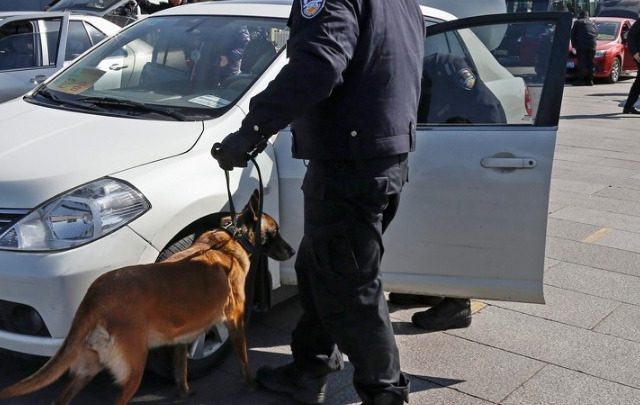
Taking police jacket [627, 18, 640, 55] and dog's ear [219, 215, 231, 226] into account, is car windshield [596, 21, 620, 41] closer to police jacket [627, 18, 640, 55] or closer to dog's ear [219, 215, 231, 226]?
police jacket [627, 18, 640, 55]

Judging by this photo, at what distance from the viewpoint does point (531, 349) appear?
161 inches

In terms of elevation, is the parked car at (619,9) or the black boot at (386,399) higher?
the black boot at (386,399)

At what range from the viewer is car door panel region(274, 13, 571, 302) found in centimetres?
369

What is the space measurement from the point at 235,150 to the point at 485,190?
1427 millimetres

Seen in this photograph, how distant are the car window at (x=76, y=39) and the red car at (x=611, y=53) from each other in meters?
11.7

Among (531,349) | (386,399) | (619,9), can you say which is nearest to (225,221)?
(386,399)

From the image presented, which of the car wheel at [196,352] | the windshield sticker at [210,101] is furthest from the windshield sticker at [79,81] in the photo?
the car wheel at [196,352]

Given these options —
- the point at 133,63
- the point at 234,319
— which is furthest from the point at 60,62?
the point at 234,319

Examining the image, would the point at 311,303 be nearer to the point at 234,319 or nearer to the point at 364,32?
the point at 234,319

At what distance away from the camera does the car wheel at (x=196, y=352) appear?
11.5ft

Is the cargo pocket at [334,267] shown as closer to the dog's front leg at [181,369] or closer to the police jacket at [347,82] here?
the police jacket at [347,82]

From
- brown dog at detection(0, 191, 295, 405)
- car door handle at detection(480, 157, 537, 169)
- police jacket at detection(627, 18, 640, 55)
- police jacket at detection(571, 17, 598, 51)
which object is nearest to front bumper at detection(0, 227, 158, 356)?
brown dog at detection(0, 191, 295, 405)

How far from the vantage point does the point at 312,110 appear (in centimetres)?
295

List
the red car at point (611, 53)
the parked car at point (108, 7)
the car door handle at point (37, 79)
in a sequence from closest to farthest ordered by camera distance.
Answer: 1. the car door handle at point (37, 79)
2. the parked car at point (108, 7)
3. the red car at point (611, 53)
